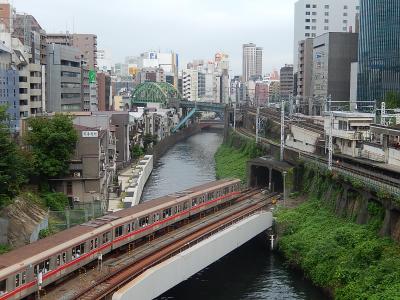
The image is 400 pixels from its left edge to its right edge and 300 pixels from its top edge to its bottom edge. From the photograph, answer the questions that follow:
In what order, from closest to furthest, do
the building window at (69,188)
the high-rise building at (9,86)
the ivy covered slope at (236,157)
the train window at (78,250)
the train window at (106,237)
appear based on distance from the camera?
the train window at (78,250) < the train window at (106,237) < the building window at (69,188) < the high-rise building at (9,86) < the ivy covered slope at (236,157)

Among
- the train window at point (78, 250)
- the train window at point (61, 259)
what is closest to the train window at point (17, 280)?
the train window at point (61, 259)

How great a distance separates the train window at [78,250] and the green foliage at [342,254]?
1057 centimetres

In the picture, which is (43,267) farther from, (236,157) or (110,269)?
(236,157)

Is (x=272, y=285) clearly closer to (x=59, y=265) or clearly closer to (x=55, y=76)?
(x=59, y=265)

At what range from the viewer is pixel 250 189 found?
152 ft

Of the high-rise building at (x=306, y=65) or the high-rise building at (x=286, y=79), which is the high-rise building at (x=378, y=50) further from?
the high-rise building at (x=286, y=79)

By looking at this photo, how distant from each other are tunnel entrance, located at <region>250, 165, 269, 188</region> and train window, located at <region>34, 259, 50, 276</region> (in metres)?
28.2

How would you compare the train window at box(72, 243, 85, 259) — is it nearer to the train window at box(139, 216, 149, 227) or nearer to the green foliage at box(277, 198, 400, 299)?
the train window at box(139, 216, 149, 227)

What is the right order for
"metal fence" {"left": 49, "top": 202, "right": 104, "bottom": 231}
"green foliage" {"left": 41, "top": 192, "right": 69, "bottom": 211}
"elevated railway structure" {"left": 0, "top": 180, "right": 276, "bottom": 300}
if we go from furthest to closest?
"green foliage" {"left": 41, "top": 192, "right": 69, "bottom": 211}
"metal fence" {"left": 49, "top": 202, "right": 104, "bottom": 231}
"elevated railway structure" {"left": 0, "top": 180, "right": 276, "bottom": 300}

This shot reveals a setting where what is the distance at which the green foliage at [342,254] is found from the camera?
23.5 meters

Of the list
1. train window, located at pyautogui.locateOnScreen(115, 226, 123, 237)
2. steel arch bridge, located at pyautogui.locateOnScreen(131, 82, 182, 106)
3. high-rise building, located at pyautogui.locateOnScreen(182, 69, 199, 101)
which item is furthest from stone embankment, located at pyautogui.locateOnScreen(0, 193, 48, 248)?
high-rise building, located at pyautogui.locateOnScreen(182, 69, 199, 101)

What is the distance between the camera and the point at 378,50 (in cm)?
8088

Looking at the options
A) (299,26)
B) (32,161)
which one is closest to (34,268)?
(32,161)

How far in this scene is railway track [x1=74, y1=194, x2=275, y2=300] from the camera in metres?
21.3
